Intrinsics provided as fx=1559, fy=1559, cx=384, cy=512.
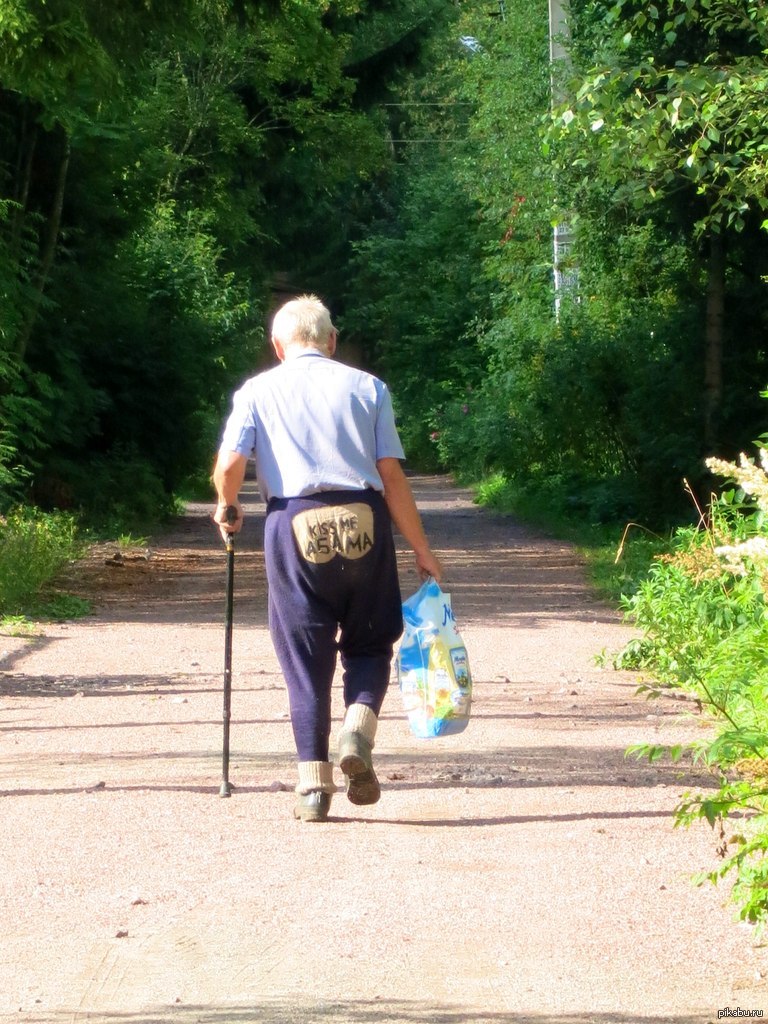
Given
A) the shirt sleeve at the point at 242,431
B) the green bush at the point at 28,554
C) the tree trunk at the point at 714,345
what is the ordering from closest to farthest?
1. the shirt sleeve at the point at 242,431
2. the green bush at the point at 28,554
3. the tree trunk at the point at 714,345

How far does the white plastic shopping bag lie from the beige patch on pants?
16.5 inches

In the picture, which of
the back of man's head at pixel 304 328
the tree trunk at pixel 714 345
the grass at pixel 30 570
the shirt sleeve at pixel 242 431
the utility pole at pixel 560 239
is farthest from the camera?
the utility pole at pixel 560 239

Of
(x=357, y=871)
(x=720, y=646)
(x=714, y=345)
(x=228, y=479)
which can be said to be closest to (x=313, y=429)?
(x=228, y=479)

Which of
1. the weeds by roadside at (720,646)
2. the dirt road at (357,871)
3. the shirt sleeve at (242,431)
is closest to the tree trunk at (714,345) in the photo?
the weeds by roadside at (720,646)

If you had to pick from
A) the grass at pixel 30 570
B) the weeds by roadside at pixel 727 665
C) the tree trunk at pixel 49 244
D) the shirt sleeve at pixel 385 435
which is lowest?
the grass at pixel 30 570

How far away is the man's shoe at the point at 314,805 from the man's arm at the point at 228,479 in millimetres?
1134

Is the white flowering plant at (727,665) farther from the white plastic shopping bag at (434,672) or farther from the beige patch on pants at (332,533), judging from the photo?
the beige patch on pants at (332,533)

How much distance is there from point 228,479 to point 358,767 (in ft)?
4.09

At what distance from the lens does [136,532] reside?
75.3 ft

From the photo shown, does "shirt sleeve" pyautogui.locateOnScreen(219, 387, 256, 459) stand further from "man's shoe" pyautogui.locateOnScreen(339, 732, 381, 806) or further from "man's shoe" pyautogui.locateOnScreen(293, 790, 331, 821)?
"man's shoe" pyautogui.locateOnScreen(293, 790, 331, 821)

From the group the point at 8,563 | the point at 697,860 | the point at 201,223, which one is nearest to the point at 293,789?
the point at 697,860

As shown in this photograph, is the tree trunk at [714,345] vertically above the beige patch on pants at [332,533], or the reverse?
the tree trunk at [714,345]

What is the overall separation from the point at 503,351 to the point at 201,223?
22.1 ft

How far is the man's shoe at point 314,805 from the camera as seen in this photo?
20.2ft
